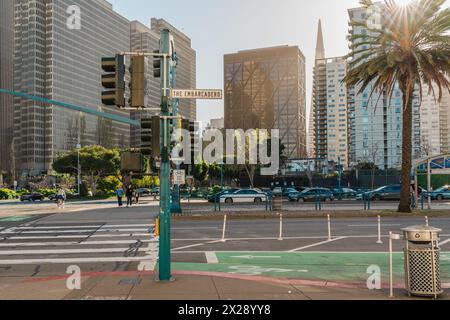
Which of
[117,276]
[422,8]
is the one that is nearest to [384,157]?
[422,8]

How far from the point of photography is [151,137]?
8.23 m

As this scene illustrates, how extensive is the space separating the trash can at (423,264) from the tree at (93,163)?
58762 mm

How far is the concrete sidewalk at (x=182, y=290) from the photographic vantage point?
7.27 metres

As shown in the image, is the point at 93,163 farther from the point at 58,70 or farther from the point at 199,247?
the point at 58,70

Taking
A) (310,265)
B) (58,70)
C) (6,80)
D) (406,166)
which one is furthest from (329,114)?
(310,265)

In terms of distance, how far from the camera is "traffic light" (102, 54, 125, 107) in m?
8.18

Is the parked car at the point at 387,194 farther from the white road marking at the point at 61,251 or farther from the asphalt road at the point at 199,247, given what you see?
the white road marking at the point at 61,251

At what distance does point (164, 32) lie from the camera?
8.76m

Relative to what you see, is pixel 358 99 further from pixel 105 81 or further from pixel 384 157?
pixel 105 81

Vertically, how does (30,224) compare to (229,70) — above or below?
below

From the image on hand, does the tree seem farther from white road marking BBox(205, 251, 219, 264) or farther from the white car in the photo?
white road marking BBox(205, 251, 219, 264)

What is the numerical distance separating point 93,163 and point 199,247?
51502mm

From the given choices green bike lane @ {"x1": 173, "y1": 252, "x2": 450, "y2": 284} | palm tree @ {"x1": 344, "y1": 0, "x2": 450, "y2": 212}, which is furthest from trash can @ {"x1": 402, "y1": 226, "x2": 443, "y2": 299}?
palm tree @ {"x1": 344, "y1": 0, "x2": 450, "y2": 212}
